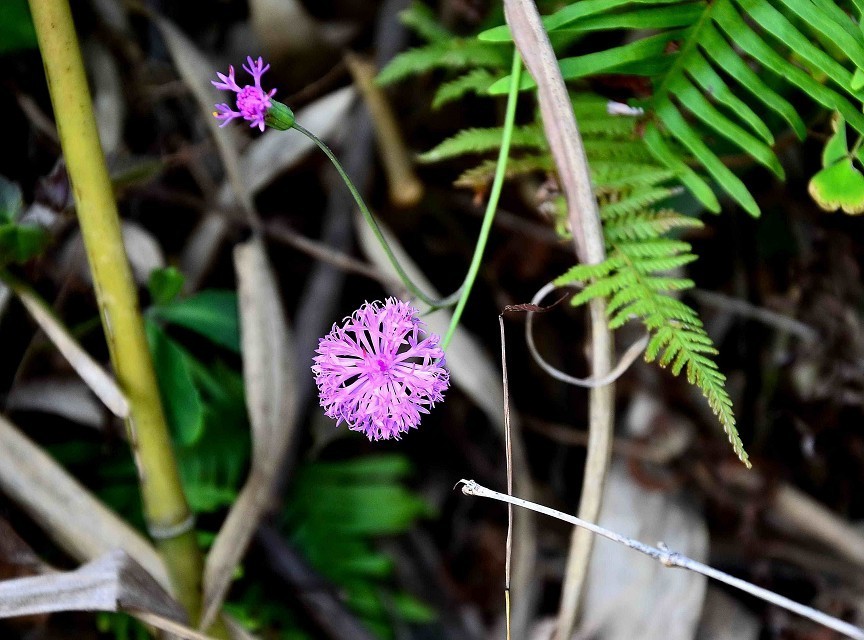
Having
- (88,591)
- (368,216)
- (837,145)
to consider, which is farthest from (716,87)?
(88,591)

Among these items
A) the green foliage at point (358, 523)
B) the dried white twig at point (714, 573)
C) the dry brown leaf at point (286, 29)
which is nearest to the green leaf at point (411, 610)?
the green foliage at point (358, 523)

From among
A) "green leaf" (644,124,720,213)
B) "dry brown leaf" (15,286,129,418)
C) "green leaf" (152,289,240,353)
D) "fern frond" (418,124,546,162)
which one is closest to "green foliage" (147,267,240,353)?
"green leaf" (152,289,240,353)

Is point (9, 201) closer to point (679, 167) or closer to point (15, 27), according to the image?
point (15, 27)

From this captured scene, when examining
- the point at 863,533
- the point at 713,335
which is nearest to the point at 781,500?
the point at 863,533

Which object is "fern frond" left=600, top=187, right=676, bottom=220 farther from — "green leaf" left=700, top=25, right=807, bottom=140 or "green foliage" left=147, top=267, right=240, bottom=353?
"green foliage" left=147, top=267, right=240, bottom=353

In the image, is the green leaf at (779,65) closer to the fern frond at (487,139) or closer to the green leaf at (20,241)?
the fern frond at (487,139)
